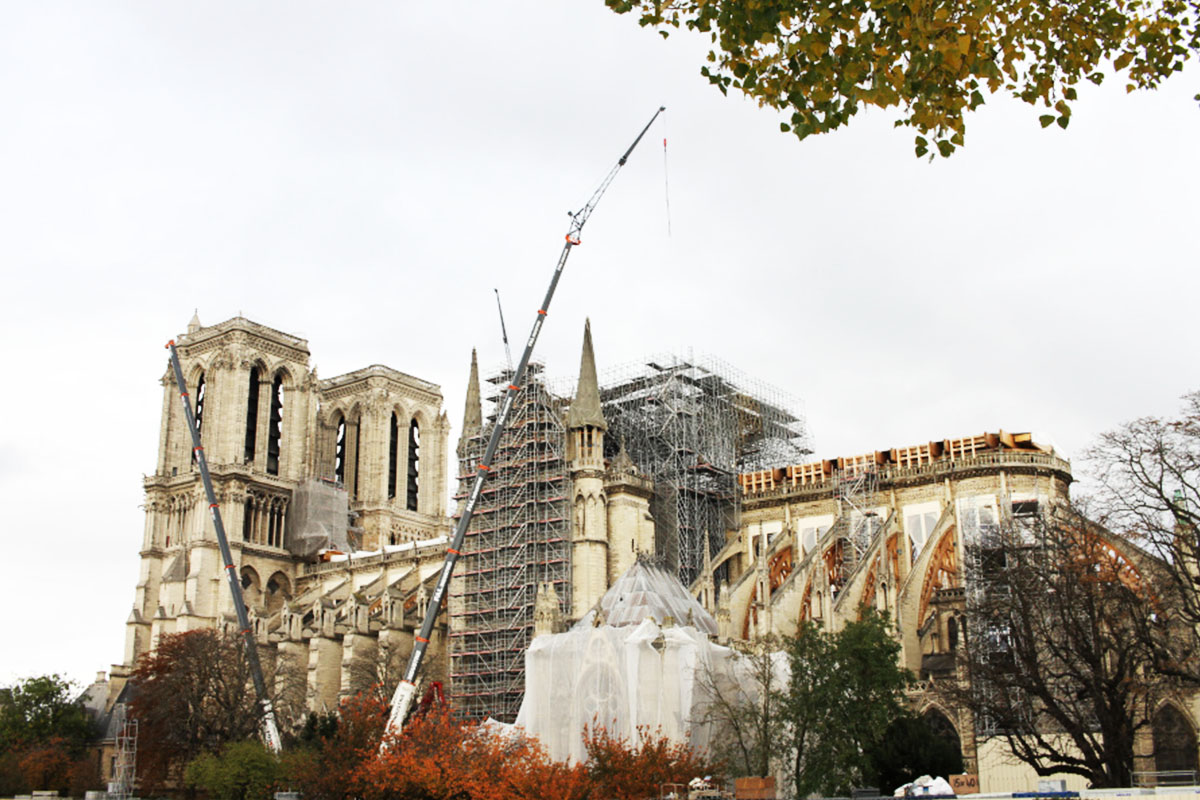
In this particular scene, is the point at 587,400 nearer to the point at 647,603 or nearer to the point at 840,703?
the point at 647,603

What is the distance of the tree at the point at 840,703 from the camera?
96.6ft

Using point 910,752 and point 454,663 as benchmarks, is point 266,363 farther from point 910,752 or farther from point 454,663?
point 910,752

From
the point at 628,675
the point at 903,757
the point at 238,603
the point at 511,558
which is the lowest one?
the point at 903,757

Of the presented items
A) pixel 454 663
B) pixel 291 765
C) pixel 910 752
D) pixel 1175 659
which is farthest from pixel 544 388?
pixel 1175 659

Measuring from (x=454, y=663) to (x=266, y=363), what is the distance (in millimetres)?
27844

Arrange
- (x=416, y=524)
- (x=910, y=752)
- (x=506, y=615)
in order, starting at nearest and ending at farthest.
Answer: (x=910, y=752), (x=506, y=615), (x=416, y=524)

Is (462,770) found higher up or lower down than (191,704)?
lower down

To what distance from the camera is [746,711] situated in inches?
1237

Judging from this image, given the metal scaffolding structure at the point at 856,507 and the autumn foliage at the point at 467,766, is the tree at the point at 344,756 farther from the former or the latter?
the metal scaffolding structure at the point at 856,507

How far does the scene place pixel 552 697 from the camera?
37531 mm

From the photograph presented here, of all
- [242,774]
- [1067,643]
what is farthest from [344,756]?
[1067,643]

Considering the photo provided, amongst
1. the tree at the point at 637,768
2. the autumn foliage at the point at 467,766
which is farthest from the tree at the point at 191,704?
the tree at the point at 637,768

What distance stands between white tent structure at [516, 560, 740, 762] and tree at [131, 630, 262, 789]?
12.6 meters

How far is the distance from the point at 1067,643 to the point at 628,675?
41.5ft
